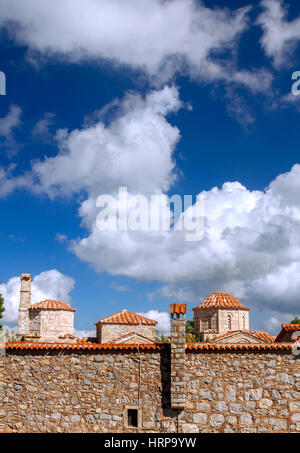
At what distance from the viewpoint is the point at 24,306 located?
1508 inches

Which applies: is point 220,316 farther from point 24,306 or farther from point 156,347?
point 156,347

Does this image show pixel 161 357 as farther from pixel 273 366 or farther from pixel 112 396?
pixel 273 366

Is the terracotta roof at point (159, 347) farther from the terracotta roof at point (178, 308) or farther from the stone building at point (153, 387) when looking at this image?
the terracotta roof at point (178, 308)

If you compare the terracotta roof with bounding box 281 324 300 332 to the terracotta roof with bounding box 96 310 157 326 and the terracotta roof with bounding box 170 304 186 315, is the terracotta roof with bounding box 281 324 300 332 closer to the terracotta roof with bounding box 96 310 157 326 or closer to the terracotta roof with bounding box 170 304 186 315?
the terracotta roof with bounding box 170 304 186 315

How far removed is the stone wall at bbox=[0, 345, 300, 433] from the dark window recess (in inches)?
6.6

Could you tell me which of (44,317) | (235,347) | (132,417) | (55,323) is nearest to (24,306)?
(44,317)

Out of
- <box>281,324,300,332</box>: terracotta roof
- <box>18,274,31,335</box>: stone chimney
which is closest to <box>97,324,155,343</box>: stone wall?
<box>18,274,31,335</box>: stone chimney

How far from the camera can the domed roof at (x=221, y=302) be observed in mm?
42263


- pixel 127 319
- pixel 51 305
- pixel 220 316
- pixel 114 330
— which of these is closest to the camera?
pixel 114 330

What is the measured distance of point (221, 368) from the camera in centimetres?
1397

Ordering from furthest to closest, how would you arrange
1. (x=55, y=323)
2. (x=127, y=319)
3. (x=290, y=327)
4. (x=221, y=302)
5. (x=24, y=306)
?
(x=221, y=302)
(x=55, y=323)
(x=24, y=306)
(x=127, y=319)
(x=290, y=327)

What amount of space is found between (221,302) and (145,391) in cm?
2978

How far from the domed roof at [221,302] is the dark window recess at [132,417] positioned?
2911 cm
